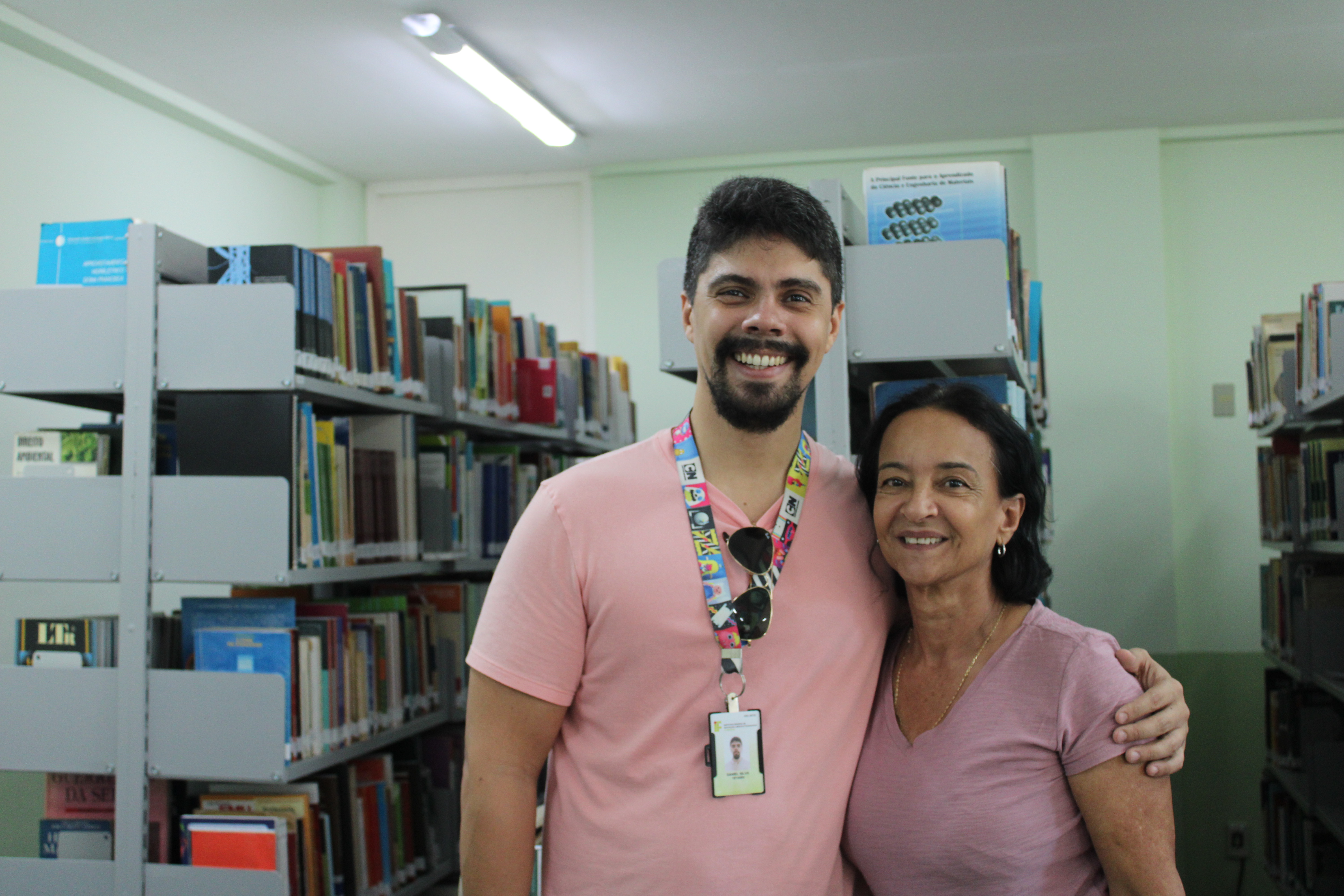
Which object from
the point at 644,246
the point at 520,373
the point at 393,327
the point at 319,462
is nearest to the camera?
the point at 319,462

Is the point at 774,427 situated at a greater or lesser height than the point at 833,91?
lesser

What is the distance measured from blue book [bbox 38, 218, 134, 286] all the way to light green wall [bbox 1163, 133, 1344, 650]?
15.9 feet

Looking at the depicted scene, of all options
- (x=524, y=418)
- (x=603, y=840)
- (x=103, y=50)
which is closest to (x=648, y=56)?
(x=524, y=418)

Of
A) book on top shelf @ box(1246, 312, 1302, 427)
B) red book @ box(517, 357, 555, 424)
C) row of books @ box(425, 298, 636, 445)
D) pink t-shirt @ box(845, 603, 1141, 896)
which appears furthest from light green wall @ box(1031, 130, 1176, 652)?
pink t-shirt @ box(845, 603, 1141, 896)

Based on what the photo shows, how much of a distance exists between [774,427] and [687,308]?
0.26m

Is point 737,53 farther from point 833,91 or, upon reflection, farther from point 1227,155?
point 1227,155

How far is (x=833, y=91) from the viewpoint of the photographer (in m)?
4.85

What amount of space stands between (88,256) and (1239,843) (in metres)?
5.63

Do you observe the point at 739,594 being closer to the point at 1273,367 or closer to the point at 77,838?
the point at 77,838

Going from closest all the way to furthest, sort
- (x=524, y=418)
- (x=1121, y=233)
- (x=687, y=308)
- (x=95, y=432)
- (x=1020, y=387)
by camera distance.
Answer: (x=687, y=308), (x=1020, y=387), (x=95, y=432), (x=524, y=418), (x=1121, y=233)

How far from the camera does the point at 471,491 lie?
13.3 feet

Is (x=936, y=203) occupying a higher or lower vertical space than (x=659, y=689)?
higher

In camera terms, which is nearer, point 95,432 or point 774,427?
point 774,427

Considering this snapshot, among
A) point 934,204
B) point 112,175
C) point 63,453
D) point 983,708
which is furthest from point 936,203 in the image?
point 112,175
